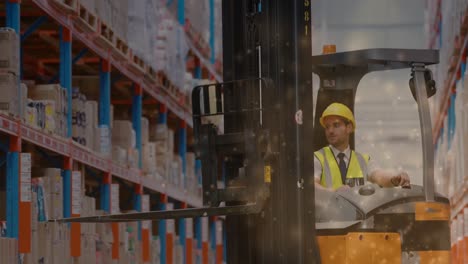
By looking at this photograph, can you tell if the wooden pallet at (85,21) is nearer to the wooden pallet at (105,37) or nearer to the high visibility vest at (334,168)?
the wooden pallet at (105,37)

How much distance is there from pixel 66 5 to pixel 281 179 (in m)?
4.26

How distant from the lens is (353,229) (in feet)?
16.0

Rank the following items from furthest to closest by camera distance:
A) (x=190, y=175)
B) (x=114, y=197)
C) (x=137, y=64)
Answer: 1. (x=190, y=175)
2. (x=137, y=64)
3. (x=114, y=197)

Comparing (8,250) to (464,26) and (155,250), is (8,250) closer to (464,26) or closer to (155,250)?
(464,26)

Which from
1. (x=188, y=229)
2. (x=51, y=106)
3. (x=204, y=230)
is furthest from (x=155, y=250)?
(x=51, y=106)

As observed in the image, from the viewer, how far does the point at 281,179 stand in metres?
4.61

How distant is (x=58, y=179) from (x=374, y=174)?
3749 millimetres

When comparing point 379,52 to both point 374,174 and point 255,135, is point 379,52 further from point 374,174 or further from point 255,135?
point 255,135

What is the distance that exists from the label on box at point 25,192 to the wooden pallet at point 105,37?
2341 millimetres

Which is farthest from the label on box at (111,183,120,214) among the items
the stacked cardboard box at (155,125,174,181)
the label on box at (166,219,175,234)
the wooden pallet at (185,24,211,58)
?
the wooden pallet at (185,24,211,58)

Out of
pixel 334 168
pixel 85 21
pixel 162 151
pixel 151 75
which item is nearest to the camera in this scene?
pixel 334 168

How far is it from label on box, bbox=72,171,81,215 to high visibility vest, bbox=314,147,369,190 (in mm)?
3883

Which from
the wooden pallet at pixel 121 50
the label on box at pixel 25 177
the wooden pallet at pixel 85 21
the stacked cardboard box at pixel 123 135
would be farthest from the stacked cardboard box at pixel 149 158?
the label on box at pixel 25 177

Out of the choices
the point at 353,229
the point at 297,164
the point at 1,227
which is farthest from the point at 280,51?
the point at 1,227
